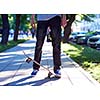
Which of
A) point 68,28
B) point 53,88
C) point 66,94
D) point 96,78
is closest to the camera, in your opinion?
point 66,94

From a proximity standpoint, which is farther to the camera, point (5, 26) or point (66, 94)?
point (5, 26)

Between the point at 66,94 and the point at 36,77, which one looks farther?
the point at 36,77

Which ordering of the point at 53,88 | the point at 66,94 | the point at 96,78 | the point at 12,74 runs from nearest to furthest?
the point at 66,94 < the point at 53,88 < the point at 96,78 < the point at 12,74

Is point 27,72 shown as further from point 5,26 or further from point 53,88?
point 5,26

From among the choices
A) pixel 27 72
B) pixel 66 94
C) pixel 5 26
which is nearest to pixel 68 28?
pixel 5 26

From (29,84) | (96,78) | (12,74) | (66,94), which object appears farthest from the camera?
(12,74)

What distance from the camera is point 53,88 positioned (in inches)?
270

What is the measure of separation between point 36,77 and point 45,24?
107cm
